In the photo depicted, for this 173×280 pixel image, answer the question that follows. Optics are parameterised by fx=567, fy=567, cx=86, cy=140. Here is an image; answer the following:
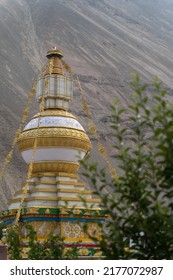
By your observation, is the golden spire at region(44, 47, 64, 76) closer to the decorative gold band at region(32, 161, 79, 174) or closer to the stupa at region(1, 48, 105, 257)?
the stupa at region(1, 48, 105, 257)

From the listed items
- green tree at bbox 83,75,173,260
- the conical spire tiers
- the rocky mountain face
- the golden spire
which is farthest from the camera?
the rocky mountain face

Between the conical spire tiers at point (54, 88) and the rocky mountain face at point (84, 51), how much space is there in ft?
89.4

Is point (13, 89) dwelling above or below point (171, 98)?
below

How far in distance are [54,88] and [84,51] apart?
7251cm

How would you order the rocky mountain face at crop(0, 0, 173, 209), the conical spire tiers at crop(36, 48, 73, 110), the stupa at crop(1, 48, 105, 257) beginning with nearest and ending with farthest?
1. the stupa at crop(1, 48, 105, 257)
2. the conical spire tiers at crop(36, 48, 73, 110)
3. the rocky mountain face at crop(0, 0, 173, 209)

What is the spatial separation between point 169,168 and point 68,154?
10939mm

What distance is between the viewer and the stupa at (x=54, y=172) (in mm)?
13812

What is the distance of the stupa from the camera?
1381 cm

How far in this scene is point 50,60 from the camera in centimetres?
1678

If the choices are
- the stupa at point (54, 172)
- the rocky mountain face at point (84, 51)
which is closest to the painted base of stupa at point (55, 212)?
the stupa at point (54, 172)

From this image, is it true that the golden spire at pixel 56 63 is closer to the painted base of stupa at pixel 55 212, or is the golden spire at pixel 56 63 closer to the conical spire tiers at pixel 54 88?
the conical spire tiers at pixel 54 88

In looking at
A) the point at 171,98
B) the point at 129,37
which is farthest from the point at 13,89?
the point at 129,37

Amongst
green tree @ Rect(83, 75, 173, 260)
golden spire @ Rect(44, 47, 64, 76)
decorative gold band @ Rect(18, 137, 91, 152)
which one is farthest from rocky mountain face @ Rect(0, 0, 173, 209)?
green tree @ Rect(83, 75, 173, 260)
